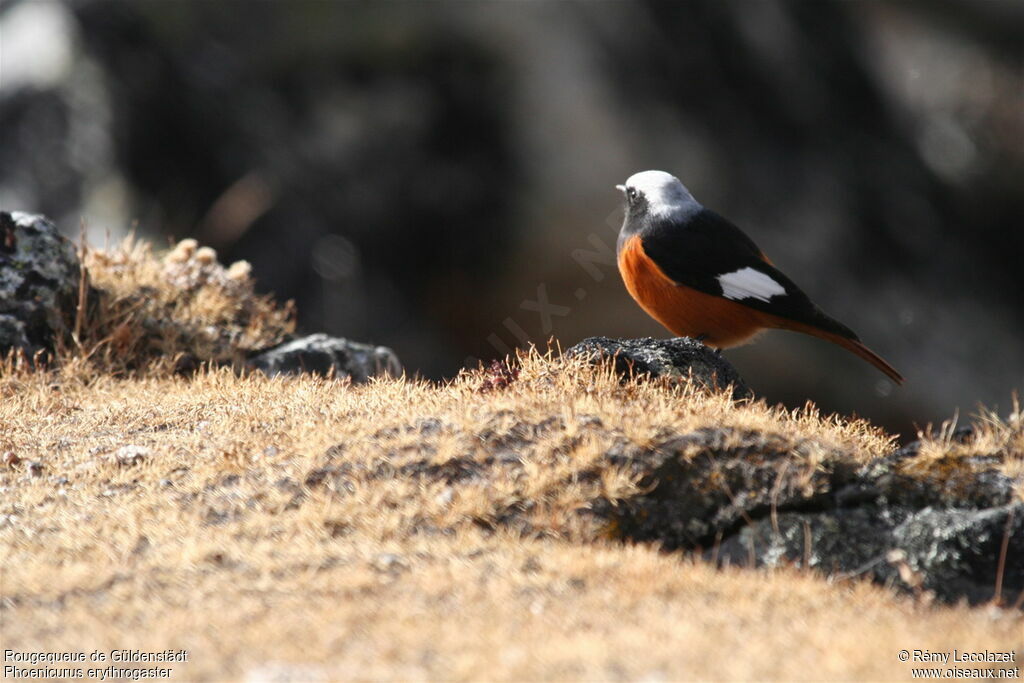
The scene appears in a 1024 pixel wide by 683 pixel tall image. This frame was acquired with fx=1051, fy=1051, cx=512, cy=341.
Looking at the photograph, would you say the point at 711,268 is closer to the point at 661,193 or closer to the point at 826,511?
the point at 661,193

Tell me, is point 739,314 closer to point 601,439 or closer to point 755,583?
point 601,439

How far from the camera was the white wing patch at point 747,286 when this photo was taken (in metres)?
7.57

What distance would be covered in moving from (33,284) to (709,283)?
235 inches

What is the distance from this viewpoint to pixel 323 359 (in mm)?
9945

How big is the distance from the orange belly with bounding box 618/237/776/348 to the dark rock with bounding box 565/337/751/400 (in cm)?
33

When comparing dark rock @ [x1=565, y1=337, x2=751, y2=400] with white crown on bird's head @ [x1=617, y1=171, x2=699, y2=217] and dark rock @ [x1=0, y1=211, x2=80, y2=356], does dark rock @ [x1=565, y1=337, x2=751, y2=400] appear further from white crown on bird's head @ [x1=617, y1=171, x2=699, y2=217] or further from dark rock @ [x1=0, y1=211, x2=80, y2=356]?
dark rock @ [x1=0, y1=211, x2=80, y2=356]

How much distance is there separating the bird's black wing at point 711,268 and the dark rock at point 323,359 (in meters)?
3.28

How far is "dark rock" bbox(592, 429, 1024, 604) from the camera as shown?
5.34 m

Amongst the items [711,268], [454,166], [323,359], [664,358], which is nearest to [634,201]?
[711,268]

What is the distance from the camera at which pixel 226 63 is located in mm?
15211

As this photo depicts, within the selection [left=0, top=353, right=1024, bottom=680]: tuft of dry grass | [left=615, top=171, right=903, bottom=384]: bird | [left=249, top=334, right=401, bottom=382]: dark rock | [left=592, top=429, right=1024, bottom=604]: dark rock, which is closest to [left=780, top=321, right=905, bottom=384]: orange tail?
[left=615, top=171, right=903, bottom=384]: bird

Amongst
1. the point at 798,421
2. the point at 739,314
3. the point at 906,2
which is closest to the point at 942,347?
the point at 906,2

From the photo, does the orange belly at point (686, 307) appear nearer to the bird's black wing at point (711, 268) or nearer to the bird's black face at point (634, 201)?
the bird's black wing at point (711, 268)

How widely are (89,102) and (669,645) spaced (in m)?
12.6
